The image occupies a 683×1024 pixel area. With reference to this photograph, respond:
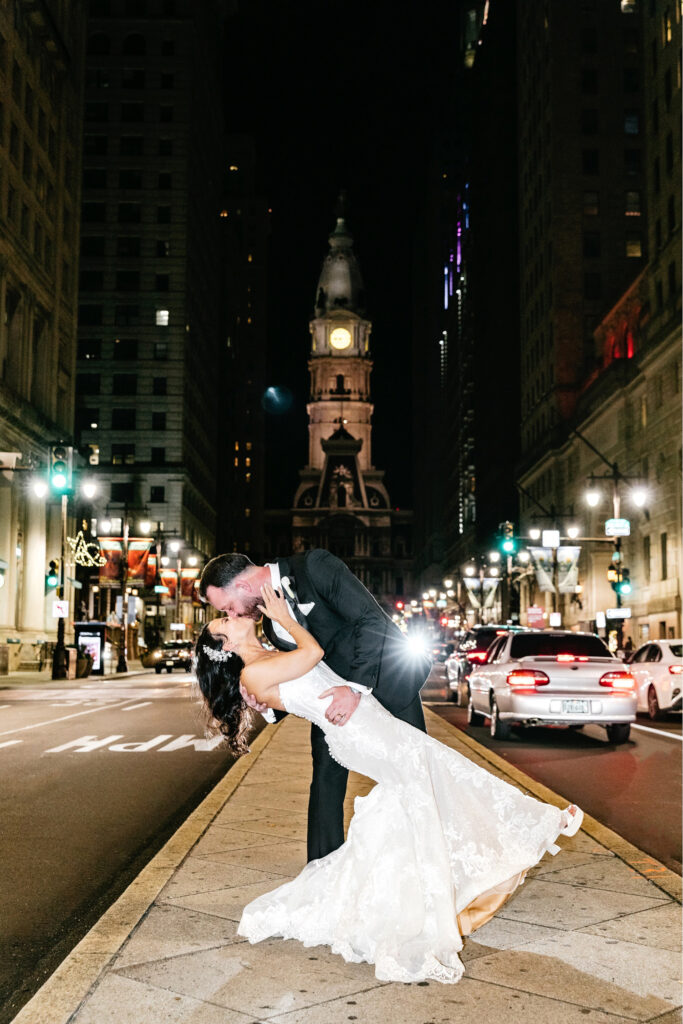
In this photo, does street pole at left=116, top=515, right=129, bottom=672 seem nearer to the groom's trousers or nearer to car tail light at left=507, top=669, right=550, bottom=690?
car tail light at left=507, top=669, right=550, bottom=690

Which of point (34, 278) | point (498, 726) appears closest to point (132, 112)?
point (34, 278)

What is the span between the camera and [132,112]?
9956 centimetres

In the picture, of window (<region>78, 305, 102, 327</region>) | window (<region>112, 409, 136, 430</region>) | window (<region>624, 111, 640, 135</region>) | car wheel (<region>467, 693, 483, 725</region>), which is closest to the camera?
car wheel (<region>467, 693, 483, 725</region>)

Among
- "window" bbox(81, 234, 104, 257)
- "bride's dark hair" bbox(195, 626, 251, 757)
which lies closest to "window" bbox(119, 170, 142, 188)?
"window" bbox(81, 234, 104, 257)

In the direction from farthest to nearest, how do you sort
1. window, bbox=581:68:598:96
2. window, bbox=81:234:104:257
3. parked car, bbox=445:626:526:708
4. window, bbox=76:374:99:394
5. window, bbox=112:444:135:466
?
window, bbox=81:234:104:257 → window, bbox=76:374:99:394 → window, bbox=112:444:135:466 → window, bbox=581:68:598:96 → parked car, bbox=445:626:526:708

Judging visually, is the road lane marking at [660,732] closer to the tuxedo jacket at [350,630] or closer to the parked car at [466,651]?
the parked car at [466,651]

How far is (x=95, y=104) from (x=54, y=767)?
95568 millimetres

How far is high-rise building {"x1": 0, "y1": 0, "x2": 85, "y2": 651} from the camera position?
54812 millimetres

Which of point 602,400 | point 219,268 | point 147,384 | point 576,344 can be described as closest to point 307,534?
point 219,268

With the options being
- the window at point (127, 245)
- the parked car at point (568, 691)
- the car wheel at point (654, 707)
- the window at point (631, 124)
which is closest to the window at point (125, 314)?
the window at point (127, 245)

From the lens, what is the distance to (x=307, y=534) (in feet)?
616

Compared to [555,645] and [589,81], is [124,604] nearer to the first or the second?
[555,645]

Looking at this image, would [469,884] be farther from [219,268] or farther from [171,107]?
[219,268]

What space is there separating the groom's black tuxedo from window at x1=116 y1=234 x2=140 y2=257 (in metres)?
96.5
